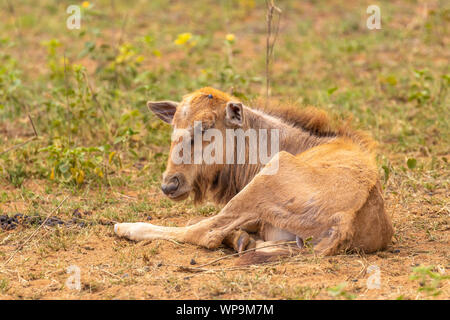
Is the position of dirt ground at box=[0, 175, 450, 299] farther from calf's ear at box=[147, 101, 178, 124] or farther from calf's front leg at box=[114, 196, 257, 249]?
calf's ear at box=[147, 101, 178, 124]

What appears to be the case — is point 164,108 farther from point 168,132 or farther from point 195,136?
point 168,132

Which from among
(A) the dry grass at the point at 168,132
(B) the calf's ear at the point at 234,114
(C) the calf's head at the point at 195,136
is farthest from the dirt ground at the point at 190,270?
(B) the calf's ear at the point at 234,114

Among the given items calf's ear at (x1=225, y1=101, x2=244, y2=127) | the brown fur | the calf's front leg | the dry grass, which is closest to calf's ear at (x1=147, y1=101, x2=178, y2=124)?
the brown fur

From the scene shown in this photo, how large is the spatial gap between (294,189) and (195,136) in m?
1.17

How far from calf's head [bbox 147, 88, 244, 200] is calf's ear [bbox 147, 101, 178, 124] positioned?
445 mm

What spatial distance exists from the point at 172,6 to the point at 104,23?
210 centimetres

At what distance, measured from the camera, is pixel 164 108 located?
710 cm

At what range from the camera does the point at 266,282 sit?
512 centimetres

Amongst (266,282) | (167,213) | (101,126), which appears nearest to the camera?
(266,282)

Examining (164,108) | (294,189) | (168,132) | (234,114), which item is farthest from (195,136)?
(168,132)

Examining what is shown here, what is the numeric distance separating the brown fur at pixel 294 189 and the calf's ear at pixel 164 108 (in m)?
0.42

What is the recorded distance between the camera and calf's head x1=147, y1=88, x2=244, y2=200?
6414mm
